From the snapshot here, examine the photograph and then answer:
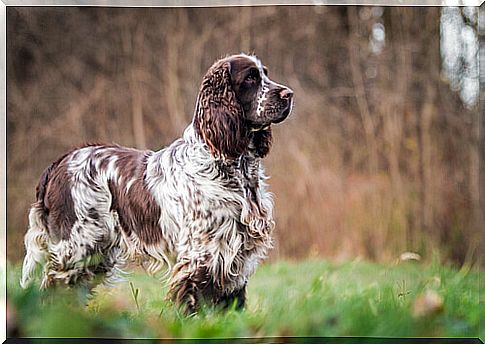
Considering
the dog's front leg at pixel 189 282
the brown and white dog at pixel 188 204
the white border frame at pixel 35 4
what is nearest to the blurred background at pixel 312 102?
the white border frame at pixel 35 4

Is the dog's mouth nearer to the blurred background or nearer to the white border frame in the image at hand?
the blurred background

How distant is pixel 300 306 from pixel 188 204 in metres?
0.76

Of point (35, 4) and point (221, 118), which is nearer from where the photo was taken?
point (221, 118)

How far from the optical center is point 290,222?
4.23 metres

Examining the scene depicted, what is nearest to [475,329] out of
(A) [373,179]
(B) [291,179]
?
(A) [373,179]

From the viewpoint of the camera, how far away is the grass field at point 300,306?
4.08 metres

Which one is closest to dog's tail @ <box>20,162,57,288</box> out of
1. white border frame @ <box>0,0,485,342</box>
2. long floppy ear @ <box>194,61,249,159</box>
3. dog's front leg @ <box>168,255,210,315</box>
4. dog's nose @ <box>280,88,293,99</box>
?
white border frame @ <box>0,0,485,342</box>

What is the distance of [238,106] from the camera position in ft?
12.9

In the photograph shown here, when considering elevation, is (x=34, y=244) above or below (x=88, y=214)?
below

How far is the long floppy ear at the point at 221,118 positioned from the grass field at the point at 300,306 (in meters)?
0.64

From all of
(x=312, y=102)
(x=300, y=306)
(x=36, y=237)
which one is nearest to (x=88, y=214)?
(x=36, y=237)

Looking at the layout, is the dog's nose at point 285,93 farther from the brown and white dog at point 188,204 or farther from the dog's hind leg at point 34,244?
the dog's hind leg at point 34,244

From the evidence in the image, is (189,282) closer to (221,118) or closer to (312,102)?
(221,118)

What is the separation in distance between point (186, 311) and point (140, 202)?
1.86ft
